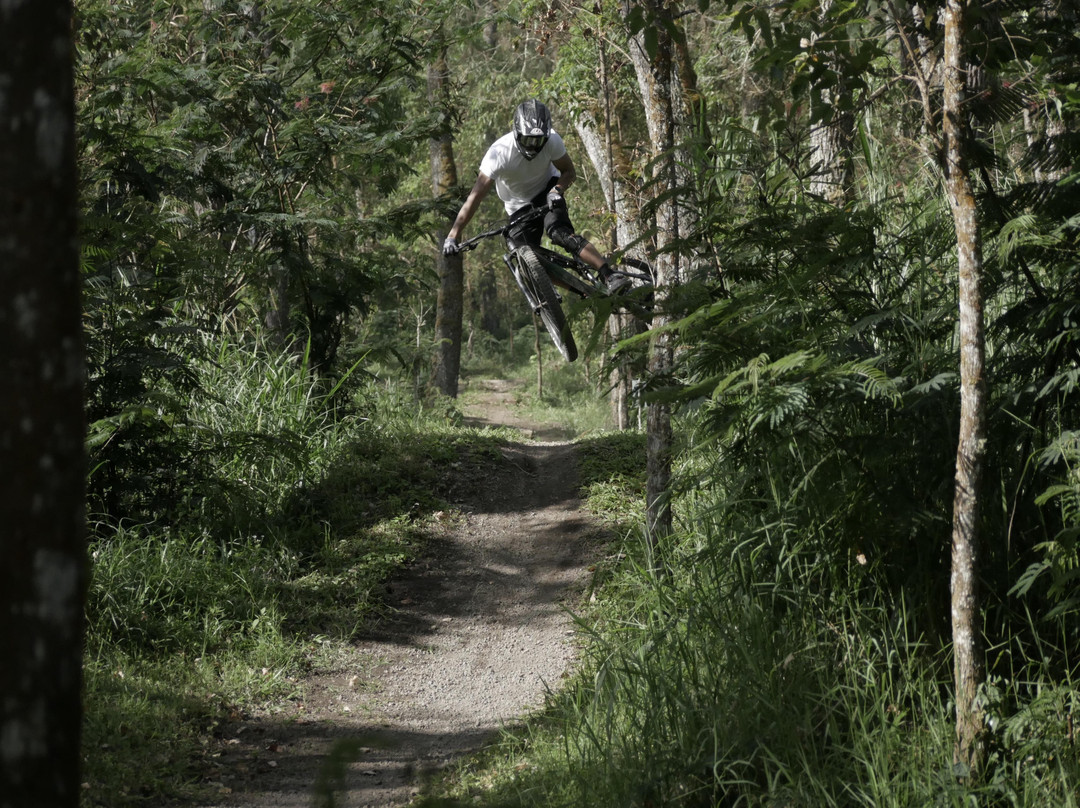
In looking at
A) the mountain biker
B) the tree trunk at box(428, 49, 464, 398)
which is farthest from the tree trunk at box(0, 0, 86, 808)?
the tree trunk at box(428, 49, 464, 398)

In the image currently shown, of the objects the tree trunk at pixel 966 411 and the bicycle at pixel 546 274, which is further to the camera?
the bicycle at pixel 546 274

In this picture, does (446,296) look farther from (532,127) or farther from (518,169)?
(532,127)

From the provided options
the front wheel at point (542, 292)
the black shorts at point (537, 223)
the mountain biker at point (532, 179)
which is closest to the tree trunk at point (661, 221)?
the mountain biker at point (532, 179)

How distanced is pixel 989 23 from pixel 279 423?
6.25 m

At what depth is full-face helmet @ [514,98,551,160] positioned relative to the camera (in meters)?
7.22

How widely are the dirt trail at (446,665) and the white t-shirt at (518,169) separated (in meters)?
2.69

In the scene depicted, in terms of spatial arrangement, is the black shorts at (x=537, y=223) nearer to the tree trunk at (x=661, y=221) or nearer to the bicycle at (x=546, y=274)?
the bicycle at (x=546, y=274)

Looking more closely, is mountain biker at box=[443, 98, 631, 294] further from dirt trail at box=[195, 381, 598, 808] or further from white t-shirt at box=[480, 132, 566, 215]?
dirt trail at box=[195, 381, 598, 808]

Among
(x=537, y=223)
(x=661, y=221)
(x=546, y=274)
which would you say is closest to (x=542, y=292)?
(x=546, y=274)

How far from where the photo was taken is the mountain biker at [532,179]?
23.9 ft

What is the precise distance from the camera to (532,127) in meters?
7.22

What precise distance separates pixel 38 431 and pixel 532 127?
6175 millimetres

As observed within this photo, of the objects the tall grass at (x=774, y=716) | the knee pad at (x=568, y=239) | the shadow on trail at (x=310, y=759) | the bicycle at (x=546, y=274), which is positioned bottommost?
the shadow on trail at (x=310, y=759)

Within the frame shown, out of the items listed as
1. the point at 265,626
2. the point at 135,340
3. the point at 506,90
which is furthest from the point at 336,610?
the point at 506,90
